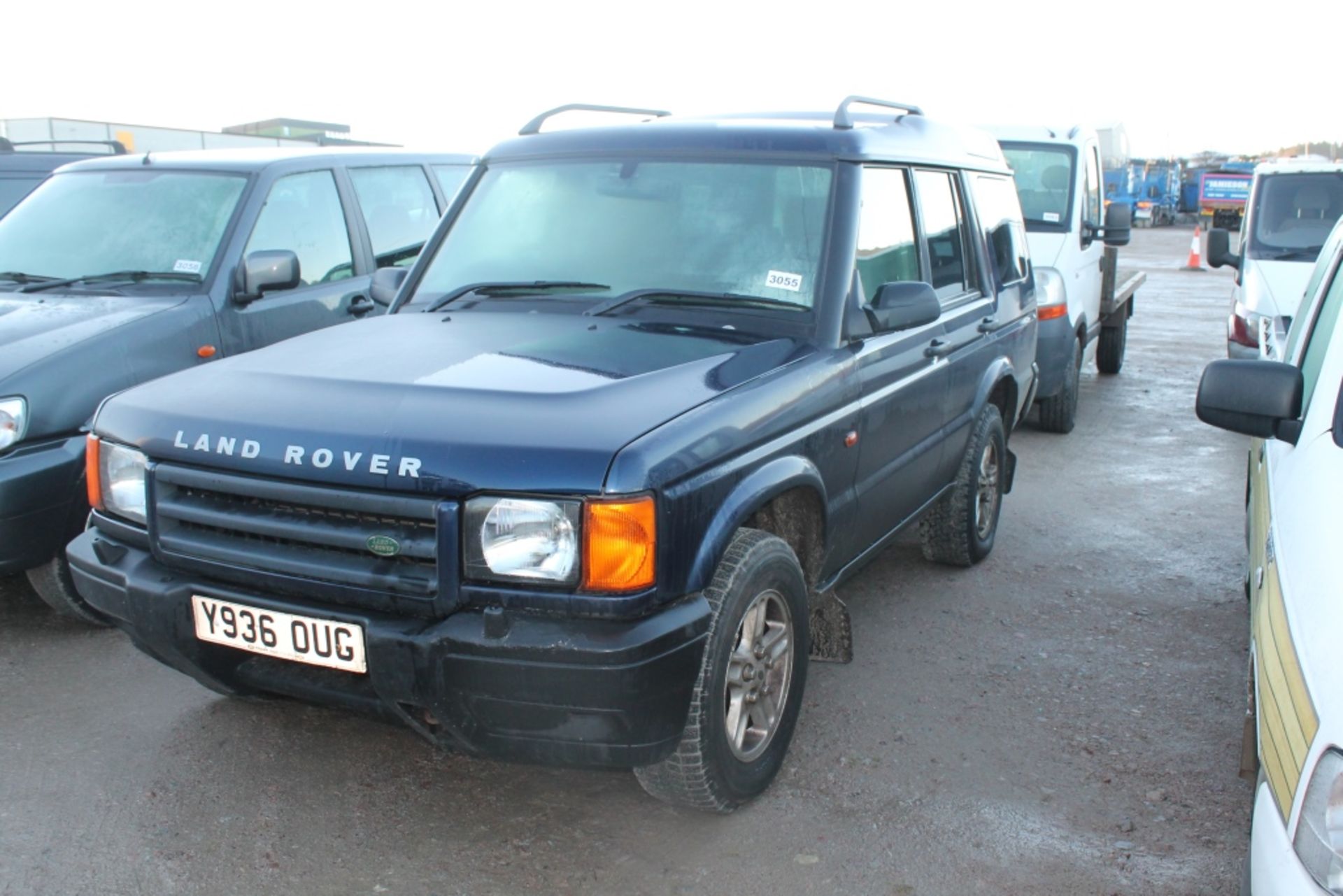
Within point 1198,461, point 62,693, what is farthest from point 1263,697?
point 1198,461

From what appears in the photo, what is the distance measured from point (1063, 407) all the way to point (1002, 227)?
10.8ft

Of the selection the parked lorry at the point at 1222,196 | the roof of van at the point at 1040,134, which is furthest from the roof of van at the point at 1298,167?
the parked lorry at the point at 1222,196

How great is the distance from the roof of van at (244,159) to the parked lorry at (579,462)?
1.82 metres

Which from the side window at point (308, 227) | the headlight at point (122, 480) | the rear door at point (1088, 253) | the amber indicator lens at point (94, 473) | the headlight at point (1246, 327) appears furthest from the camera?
the rear door at point (1088, 253)

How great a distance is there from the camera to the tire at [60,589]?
444 cm

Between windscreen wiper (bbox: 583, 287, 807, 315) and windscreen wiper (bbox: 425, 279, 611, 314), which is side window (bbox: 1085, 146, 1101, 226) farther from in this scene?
windscreen wiper (bbox: 425, 279, 611, 314)

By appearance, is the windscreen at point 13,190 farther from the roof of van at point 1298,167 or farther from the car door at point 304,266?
the roof of van at point 1298,167

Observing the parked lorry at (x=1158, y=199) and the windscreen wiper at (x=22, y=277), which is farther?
the parked lorry at (x=1158, y=199)

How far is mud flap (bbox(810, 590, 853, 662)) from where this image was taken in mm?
3961

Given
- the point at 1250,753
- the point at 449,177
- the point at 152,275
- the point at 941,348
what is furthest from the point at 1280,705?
the point at 449,177

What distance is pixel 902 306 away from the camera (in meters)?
3.71

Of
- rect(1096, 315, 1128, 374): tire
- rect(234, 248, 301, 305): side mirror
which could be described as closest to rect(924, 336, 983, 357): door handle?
rect(234, 248, 301, 305): side mirror

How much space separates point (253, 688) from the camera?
310 centimetres

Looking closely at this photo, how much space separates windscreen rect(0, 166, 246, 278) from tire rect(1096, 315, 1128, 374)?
27.4 feet
